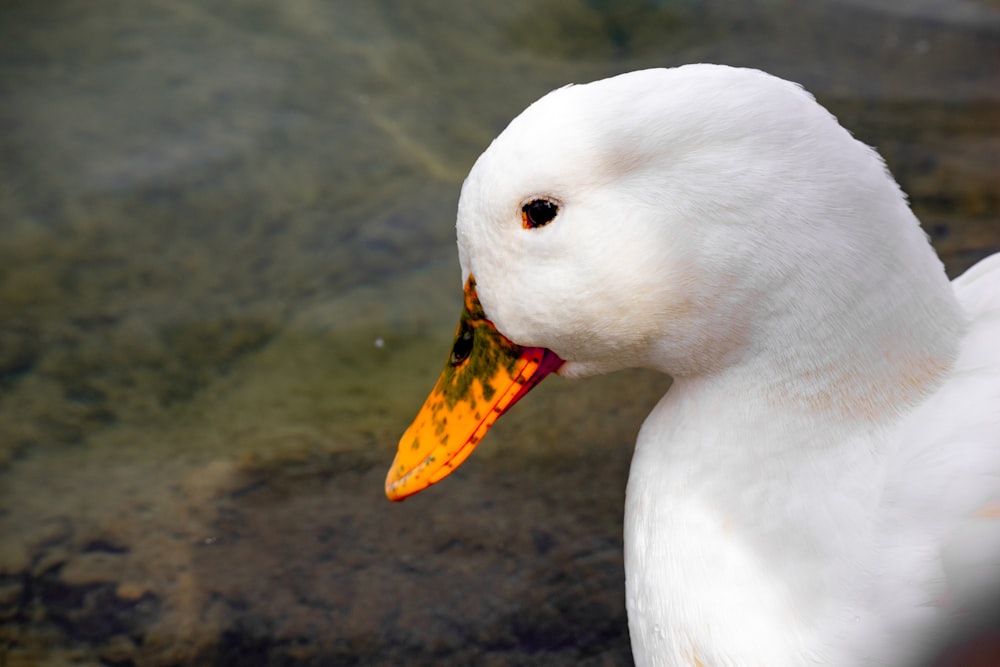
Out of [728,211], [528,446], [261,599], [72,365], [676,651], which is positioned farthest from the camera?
[72,365]

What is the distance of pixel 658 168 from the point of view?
1.68 meters

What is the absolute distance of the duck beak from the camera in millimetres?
1997

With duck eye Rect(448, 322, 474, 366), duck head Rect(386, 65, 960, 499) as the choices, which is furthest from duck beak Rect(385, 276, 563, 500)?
duck head Rect(386, 65, 960, 499)

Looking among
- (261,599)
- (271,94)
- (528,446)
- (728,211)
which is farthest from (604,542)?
(271,94)

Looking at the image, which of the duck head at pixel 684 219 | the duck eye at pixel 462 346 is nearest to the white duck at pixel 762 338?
the duck head at pixel 684 219

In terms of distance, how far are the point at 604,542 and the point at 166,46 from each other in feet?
8.97

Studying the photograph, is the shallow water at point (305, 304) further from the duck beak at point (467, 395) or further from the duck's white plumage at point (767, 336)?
the duck's white plumage at point (767, 336)

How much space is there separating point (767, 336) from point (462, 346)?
1.98ft

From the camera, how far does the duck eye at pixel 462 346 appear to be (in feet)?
6.76

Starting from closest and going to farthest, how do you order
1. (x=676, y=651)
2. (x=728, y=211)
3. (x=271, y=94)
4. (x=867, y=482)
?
(x=728, y=211)
(x=867, y=482)
(x=676, y=651)
(x=271, y=94)

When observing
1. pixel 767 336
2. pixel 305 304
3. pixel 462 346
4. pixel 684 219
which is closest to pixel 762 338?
pixel 767 336

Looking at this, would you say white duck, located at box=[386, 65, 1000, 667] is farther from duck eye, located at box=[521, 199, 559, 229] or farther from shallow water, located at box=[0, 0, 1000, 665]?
shallow water, located at box=[0, 0, 1000, 665]

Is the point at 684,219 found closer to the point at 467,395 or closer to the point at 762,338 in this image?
the point at 762,338

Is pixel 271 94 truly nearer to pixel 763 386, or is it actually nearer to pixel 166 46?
pixel 166 46
